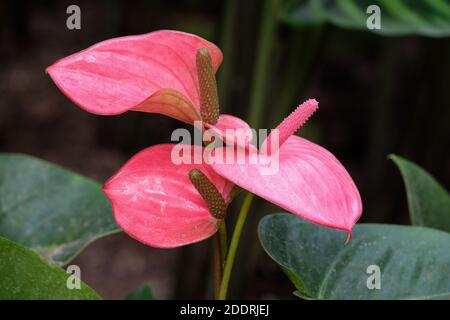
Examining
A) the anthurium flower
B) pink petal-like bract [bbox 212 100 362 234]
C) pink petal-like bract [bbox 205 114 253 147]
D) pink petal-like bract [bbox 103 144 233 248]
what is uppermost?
the anthurium flower

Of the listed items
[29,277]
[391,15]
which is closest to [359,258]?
[29,277]

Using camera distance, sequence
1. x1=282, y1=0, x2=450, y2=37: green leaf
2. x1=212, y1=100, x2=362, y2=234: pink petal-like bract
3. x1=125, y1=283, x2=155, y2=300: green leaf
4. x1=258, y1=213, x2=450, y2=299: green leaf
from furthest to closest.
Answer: x1=282, y1=0, x2=450, y2=37: green leaf → x1=125, y1=283, x2=155, y2=300: green leaf → x1=258, y1=213, x2=450, y2=299: green leaf → x1=212, y1=100, x2=362, y2=234: pink petal-like bract

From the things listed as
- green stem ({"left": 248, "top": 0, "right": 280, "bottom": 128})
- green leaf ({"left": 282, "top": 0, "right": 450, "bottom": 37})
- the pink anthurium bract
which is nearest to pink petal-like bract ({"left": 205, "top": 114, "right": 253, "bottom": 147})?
the pink anthurium bract

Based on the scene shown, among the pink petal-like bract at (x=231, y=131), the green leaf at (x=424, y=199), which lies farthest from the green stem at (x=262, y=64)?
the pink petal-like bract at (x=231, y=131)

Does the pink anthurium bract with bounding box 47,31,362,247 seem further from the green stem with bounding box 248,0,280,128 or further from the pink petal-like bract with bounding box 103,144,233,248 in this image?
the green stem with bounding box 248,0,280,128

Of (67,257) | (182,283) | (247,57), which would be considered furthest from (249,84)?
(67,257)
